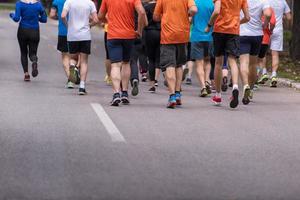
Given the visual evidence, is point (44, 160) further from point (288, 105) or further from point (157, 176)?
point (288, 105)

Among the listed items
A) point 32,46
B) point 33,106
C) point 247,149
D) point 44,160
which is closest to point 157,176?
point 44,160

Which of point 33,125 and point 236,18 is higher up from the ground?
point 236,18

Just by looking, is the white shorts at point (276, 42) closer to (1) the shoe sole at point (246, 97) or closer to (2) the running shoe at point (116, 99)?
(1) the shoe sole at point (246, 97)

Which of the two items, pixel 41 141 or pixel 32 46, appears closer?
pixel 41 141

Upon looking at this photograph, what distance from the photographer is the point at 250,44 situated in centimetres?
1512

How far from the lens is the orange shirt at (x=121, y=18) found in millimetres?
13898

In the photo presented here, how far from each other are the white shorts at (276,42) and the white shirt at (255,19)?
350 centimetres

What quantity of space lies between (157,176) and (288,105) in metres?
7.13

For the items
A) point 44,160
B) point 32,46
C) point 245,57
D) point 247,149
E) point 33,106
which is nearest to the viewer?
point 44,160

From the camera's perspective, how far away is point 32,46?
61.3 ft

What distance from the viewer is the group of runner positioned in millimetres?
13922

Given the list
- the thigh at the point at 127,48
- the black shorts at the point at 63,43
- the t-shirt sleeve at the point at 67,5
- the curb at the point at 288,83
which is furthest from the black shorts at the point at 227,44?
the curb at the point at 288,83

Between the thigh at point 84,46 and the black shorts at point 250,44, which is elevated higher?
the black shorts at point 250,44

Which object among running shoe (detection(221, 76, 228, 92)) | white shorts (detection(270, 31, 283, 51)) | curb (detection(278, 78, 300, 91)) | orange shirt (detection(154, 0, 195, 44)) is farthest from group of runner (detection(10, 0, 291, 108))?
curb (detection(278, 78, 300, 91))
